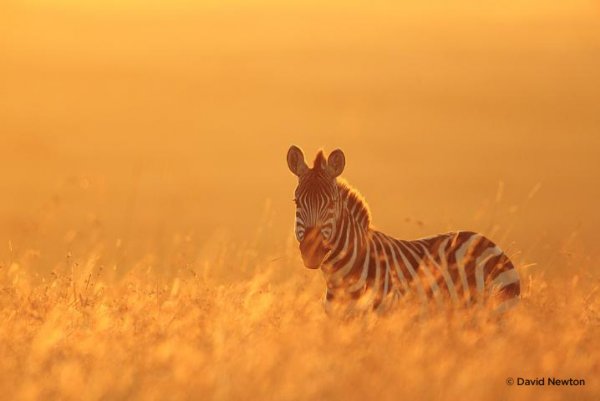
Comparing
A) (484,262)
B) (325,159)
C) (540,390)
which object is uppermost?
(325,159)

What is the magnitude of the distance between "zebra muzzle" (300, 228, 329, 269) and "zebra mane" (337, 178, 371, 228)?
2.17 ft

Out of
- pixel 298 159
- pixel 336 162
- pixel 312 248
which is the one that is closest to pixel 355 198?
pixel 336 162

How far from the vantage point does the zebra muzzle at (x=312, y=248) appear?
1138 cm

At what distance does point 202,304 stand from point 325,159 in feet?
6.24

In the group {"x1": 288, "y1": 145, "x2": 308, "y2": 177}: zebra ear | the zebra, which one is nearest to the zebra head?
the zebra

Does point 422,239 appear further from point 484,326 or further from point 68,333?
point 68,333

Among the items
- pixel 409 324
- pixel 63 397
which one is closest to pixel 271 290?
pixel 409 324

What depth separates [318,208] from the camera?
449 inches

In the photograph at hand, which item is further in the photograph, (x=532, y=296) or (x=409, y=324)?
(x=532, y=296)

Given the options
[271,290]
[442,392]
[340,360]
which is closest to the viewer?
[442,392]

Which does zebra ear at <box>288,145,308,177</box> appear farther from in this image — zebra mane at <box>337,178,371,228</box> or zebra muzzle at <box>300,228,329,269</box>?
zebra muzzle at <box>300,228,329,269</box>

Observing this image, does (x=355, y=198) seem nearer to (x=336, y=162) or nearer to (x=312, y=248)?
(x=336, y=162)

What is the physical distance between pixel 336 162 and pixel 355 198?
0.43 m

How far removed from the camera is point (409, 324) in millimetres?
11117
